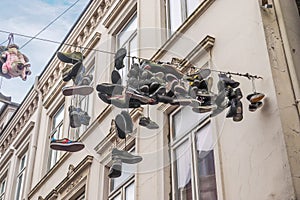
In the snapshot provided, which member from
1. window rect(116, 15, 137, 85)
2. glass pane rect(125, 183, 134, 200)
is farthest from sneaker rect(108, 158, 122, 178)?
window rect(116, 15, 137, 85)

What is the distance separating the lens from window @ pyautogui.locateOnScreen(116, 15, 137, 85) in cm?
1009

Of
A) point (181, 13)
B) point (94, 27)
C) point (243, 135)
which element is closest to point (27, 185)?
point (94, 27)

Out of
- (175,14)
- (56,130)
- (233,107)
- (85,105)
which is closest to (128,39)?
(175,14)

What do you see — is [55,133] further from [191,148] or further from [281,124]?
[281,124]

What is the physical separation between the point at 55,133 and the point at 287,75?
831 centimetres

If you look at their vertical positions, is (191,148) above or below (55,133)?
below

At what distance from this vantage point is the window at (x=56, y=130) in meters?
12.6

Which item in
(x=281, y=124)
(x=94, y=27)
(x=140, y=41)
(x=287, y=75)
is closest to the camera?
(x=281, y=124)

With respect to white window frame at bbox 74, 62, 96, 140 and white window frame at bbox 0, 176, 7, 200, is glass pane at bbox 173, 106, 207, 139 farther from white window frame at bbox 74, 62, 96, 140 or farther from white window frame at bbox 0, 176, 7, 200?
white window frame at bbox 0, 176, 7, 200

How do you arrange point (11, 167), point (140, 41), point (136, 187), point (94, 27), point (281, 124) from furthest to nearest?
1. point (11, 167)
2. point (94, 27)
3. point (140, 41)
4. point (136, 187)
5. point (281, 124)

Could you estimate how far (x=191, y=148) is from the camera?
278 inches

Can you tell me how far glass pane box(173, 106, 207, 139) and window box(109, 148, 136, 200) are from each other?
3.29 ft

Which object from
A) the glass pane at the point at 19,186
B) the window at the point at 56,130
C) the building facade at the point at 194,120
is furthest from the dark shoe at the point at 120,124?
the glass pane at the point at 19,186

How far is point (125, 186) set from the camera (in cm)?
848
